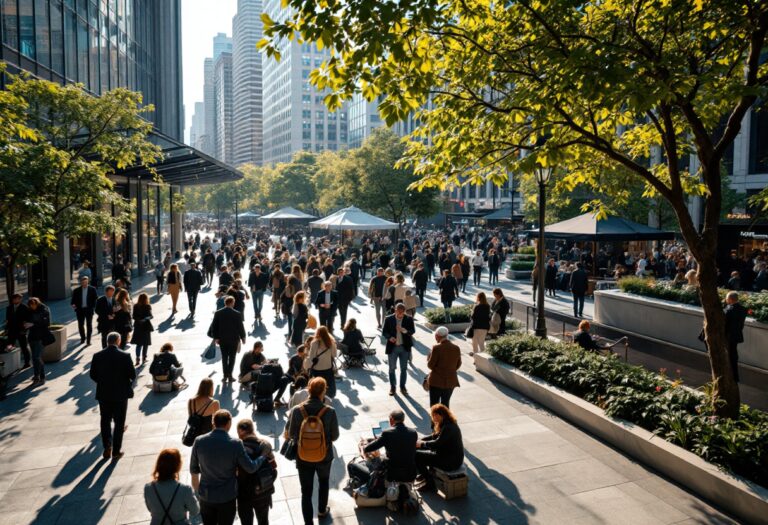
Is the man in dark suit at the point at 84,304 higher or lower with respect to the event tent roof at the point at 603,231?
lower

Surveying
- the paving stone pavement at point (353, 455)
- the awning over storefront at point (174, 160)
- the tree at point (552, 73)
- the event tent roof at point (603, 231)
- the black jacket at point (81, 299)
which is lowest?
the paving stone pavement at point (353, 455)

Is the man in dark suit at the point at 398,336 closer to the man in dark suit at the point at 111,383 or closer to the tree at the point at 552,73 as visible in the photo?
the tree at the point at 552,73

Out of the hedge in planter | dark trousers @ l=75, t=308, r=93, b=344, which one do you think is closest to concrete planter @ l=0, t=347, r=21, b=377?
dark trousers @ l=75, t=308, r=93, b=344

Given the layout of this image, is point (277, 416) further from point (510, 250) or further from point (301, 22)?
point (510, 250)

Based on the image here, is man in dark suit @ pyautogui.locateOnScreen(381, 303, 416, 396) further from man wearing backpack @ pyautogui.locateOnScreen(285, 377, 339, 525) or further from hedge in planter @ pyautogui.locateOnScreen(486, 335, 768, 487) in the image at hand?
man wearing backpack @ pyautogui.locateOnScreen(285, 377, 339, 525)

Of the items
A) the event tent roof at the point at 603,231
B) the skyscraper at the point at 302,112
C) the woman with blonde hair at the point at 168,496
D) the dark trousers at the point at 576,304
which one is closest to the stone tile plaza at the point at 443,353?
the woman with blonde hair at the point at 168,496

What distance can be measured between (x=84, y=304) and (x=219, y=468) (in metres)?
10.5

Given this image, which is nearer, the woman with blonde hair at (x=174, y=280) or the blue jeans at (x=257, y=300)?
the blue jeans at (x=257, y=300)

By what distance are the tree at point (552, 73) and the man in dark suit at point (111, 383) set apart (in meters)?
4.42

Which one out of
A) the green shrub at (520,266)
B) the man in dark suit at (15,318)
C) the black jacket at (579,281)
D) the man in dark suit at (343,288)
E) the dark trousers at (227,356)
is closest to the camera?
the dark trousers at (227,356)

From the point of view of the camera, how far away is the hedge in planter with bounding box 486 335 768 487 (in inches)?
261

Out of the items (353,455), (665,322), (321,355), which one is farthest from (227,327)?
(665,322)

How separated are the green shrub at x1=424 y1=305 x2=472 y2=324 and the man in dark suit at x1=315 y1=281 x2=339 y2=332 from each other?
3085mm

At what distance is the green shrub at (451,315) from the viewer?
16500mm
